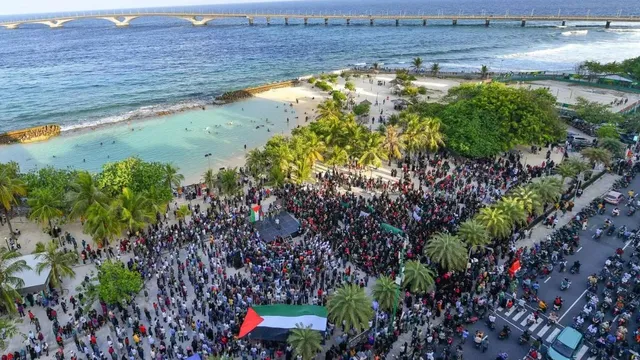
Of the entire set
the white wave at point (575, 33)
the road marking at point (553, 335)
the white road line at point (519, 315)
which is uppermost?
the white wave at point (575, 33)

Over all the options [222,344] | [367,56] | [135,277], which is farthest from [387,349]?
[367,56]

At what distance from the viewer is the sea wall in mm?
52688

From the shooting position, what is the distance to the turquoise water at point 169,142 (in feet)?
153

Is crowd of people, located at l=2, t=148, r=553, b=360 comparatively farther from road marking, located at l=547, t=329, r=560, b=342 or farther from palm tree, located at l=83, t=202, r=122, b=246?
road marking, located at l=547, t=329, r=560, b=342

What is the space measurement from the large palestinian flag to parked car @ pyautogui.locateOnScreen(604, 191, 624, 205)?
2643 centimetres

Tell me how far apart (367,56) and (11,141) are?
82.7 m

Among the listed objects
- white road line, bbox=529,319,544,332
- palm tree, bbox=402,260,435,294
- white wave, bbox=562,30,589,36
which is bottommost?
white road line, bbox=529,319,544,332

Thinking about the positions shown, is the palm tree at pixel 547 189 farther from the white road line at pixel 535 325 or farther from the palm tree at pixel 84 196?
the palm tree at pixel 84 196

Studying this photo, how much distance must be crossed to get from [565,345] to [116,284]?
22.5 meters

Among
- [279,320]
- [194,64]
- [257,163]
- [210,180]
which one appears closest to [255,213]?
[210,180]

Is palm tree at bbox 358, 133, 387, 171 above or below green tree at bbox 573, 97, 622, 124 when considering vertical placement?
below

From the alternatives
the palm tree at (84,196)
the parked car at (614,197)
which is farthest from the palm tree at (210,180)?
the parked car at (614,197)

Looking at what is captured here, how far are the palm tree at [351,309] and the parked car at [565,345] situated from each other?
854 centimetres

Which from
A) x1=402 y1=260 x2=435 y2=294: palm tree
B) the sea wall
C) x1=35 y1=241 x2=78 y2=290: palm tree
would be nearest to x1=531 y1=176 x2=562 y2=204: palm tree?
x1=402 y1=260 x2=435 y2=294: palm tree
